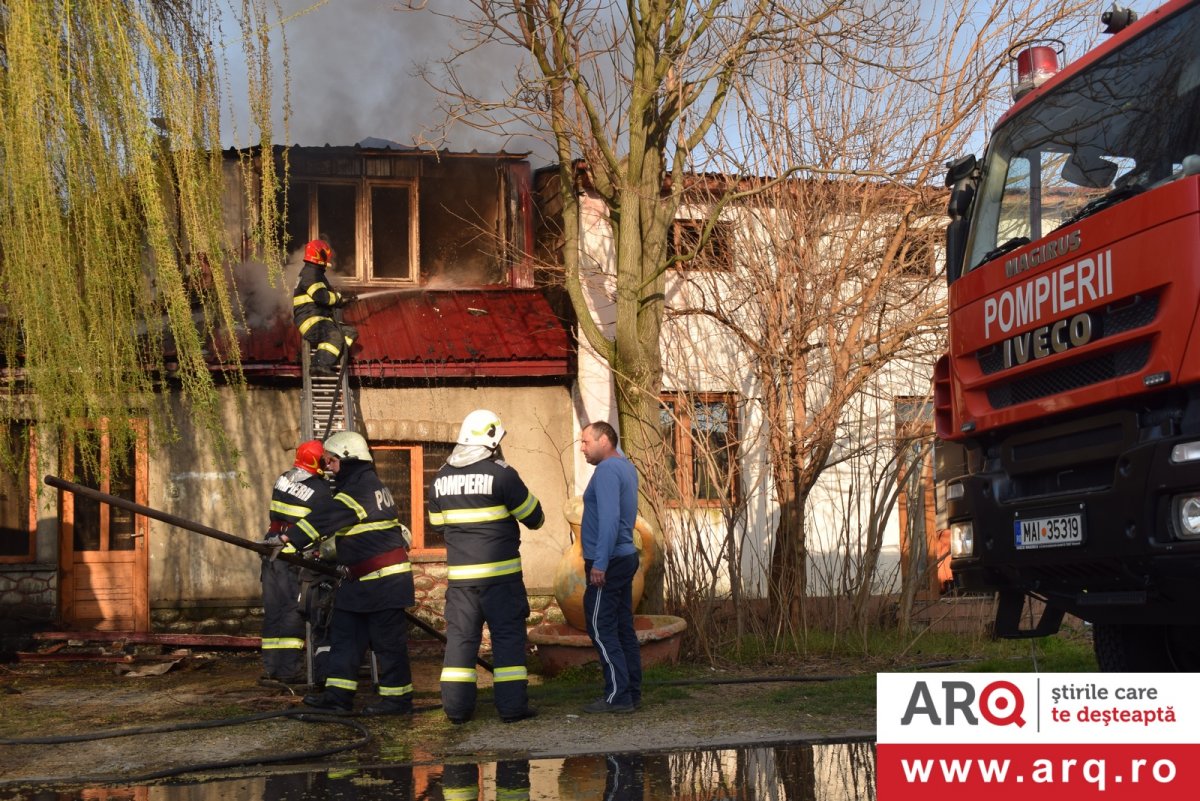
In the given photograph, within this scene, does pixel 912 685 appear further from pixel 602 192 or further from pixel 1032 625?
pixel 602 192

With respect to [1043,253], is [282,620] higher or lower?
lower

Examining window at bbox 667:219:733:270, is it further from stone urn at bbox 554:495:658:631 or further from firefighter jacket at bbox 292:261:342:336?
firefighter jacket at bbox 292:261:342:336

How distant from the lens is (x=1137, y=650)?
5922mm

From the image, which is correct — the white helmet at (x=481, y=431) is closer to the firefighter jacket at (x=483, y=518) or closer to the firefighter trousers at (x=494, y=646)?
the firefighter jacket at (x=483, y=518)

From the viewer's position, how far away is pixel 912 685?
14.1 ft

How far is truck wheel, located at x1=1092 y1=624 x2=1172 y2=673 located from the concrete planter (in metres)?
3.89

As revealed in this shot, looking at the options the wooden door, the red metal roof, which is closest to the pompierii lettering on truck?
the red metal roof

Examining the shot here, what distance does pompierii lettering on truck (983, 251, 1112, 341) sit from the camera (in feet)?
15.8

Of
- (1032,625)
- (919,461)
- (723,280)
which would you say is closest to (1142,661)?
(1032,625)

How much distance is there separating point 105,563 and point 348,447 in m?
6.27

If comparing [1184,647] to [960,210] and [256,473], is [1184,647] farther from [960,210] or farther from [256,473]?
[256,473]

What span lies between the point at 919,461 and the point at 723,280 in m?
2.71

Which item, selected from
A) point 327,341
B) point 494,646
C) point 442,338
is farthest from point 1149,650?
point 442,338

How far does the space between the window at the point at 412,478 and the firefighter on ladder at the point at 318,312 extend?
10.6ft
